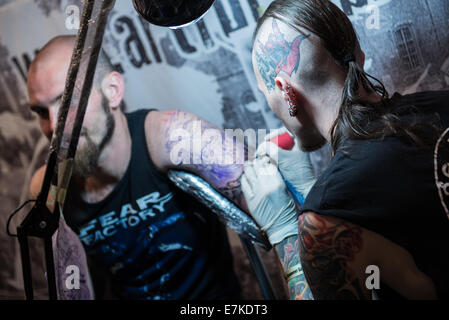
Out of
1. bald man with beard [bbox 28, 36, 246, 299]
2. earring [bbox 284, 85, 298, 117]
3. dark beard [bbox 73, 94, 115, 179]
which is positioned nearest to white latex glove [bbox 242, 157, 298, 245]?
bald man with beard [bbox 28, 36, 246, 299]

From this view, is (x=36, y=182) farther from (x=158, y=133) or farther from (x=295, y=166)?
(x=295, y=166)

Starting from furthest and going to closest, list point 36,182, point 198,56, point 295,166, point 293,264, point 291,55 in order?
point 36,182, point 198,56, point 295,166, point 293,264, point 291,55

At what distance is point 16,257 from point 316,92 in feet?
5.14

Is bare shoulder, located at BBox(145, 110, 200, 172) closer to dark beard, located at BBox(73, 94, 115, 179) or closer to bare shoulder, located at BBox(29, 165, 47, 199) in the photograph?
dark beard, located at BBox(73, 94, 115, 179)

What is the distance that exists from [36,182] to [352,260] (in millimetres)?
1322

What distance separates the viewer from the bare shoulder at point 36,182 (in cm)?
169

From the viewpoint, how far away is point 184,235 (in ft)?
5.01

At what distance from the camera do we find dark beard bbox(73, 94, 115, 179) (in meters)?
1.50

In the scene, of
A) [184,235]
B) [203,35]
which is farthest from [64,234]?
[203,35]

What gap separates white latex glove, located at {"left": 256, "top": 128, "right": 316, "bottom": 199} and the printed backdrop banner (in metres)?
0.15

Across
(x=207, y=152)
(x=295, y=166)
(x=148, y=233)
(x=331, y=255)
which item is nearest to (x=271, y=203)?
(x=295, y=166)

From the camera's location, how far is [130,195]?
1.51 meters

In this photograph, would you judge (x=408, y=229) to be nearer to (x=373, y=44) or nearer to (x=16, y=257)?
(x=373, y=44)

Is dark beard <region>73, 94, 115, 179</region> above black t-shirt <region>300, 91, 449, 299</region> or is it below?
above
